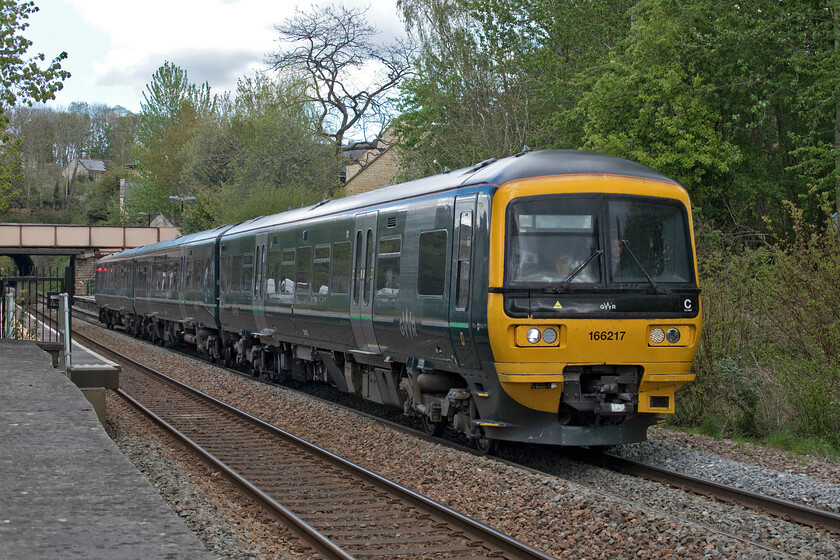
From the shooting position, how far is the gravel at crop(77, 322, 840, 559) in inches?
256

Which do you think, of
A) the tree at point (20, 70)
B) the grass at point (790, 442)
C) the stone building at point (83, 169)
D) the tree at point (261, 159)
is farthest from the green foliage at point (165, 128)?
the grass at point (790, 442)

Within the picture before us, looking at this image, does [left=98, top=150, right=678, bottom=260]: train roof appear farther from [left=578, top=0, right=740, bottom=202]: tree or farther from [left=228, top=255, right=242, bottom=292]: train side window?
[left=578, top=0, right=740, bottom=202]: tree

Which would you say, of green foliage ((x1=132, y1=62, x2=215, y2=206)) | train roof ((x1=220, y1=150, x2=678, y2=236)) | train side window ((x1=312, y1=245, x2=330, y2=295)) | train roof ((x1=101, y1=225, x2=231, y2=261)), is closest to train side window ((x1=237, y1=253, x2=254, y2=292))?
train roof ((x1=101, y1=225, x2=231, y2=261))

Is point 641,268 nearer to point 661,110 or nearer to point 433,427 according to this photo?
point 433,427

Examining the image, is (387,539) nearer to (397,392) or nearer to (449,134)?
(397,392)

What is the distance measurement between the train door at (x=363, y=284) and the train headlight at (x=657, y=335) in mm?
3980

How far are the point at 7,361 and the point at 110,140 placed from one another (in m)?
119

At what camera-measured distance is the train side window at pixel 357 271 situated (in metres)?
12.3

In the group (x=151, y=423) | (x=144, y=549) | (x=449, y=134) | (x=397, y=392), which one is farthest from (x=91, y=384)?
(x=449, y=134)

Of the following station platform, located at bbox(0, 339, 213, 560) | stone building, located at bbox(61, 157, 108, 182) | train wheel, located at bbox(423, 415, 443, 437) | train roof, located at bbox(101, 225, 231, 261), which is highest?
stone building, located at bbox(61, 157, 108, 182)

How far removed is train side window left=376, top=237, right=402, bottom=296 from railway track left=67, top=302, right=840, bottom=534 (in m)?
2.24

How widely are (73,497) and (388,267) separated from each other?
245 inches

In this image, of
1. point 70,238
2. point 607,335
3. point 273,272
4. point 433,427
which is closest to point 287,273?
point 273,272

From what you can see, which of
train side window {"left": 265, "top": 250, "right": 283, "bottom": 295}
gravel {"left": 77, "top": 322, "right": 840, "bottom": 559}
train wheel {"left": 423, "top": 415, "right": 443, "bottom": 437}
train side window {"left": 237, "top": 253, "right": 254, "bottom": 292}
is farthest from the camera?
train side window {"left": 237, "top": 253, "right": 254, "bottom": 292}
